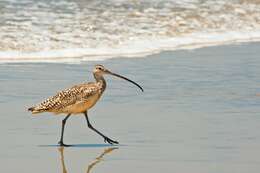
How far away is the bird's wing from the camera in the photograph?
9055 millimetres

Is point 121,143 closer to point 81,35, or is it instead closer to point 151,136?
point 151,136

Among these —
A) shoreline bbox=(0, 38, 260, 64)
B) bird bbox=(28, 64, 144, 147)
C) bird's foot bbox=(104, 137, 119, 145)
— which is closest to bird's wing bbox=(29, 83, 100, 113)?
bird bbox=(28, 64, 144, 147)

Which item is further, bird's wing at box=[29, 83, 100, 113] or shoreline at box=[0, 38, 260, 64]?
shoreline at box=[0, 38, 260, 64]

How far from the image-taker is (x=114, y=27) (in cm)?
1591

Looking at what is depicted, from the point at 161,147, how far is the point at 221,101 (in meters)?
2.32

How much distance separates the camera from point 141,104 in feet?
34.3

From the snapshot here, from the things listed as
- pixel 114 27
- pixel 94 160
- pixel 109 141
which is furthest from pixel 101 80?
pixel 114 27

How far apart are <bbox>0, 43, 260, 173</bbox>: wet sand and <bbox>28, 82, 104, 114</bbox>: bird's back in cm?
24

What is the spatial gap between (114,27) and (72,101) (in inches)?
272

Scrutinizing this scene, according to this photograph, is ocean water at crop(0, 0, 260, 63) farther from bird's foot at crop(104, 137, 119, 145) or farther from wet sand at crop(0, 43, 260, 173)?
bird's foot at crop(104, 137, 119, 145)

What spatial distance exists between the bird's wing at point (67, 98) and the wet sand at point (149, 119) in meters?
0.25

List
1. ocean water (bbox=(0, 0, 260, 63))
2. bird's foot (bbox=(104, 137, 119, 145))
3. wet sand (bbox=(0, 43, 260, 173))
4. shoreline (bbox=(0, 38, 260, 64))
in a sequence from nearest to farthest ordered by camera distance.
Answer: wet sand (bbox=(0, 43, 260, 173)) → bird's foot (bbox=(104, 137, 119, 145)) → shoreline (bbox=(0, 38, 260, 64)) → ocean water (bbox=(0, 0, 260, 63))

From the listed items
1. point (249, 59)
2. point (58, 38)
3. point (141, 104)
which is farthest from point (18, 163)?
point (58, 38)

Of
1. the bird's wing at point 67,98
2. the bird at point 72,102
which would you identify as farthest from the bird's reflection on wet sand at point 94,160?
the bird's wing at point 67,98
